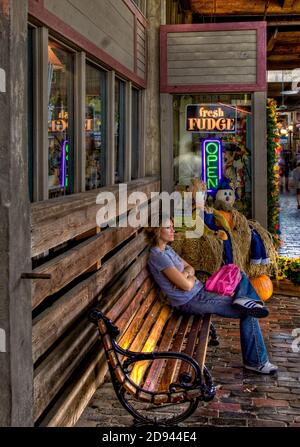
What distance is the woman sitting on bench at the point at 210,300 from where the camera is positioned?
5598mm

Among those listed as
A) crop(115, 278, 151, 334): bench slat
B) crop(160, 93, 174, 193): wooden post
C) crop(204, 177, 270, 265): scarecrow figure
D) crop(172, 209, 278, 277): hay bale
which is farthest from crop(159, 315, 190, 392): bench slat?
crop(160, 93, 174, 193): wooden post

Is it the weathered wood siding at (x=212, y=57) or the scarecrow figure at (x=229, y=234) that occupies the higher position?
A: the weathered wood siding at (x=212, y=57)

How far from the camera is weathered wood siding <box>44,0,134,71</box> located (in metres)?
5.18

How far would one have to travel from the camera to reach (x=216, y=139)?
34.1ft

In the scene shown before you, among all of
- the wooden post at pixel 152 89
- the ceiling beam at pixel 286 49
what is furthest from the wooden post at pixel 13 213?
the ceiling beam at pixel 286 49

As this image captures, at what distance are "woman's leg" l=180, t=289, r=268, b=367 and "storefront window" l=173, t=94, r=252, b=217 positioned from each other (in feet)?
14.8

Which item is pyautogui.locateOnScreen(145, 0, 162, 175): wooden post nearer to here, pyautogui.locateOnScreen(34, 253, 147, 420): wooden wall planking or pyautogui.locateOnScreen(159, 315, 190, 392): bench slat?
pyautogui.locateOnScreen(34, 253, 147, 420): wooden wall planking

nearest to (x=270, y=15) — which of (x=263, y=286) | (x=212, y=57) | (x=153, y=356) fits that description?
(x=212, y=57)

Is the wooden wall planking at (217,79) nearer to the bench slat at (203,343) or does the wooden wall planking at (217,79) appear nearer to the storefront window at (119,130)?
the storefront window at (119,130)

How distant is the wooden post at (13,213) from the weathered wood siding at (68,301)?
0.37 m

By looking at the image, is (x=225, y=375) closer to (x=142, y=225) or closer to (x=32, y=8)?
(x=142, y=225)

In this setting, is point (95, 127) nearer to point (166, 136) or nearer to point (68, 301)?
point (68, 301)

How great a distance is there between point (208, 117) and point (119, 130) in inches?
108

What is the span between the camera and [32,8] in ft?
14.2
